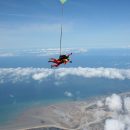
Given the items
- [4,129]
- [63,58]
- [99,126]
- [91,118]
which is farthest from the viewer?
[91,118]

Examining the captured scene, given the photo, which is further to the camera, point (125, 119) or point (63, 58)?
point (125, 119)

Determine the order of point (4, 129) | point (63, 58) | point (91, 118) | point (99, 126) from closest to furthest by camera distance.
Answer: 1. point (63, 58)
2. point (4, 129)
3. point (99, 126)
4. point (91, 118)

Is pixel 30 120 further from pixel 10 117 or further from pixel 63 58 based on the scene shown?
pixel 63 58

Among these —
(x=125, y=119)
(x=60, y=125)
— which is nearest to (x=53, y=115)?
(x=60, y=125)

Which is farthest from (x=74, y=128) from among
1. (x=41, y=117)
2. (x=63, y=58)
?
(x=63, y=58)

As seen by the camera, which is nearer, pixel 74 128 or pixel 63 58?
pixel 63 58

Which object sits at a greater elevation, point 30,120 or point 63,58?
point 63,58

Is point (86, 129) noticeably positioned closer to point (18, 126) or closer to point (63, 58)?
point (18, 126)

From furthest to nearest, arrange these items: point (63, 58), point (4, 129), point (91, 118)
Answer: point (91, 118) < point (4, 129) < point (63, 58)

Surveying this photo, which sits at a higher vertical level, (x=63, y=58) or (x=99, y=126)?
(x=63, y=58)
